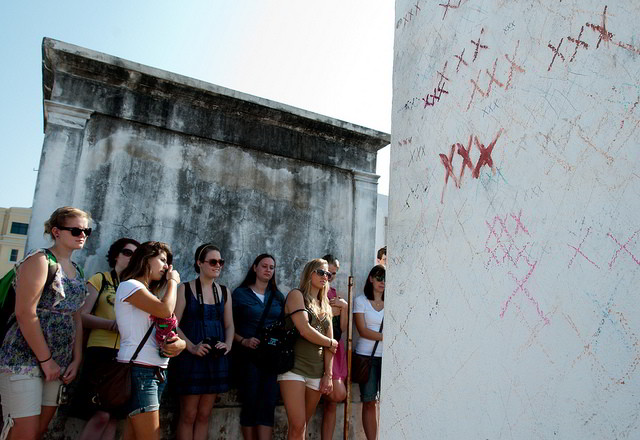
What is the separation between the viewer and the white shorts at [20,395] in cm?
331

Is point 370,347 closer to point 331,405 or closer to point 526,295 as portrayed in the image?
point 331,405

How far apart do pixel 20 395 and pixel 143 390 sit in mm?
748

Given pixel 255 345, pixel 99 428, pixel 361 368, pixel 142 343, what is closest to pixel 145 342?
pixel 142 343

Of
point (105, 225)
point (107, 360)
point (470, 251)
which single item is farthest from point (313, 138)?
point (470, 251)

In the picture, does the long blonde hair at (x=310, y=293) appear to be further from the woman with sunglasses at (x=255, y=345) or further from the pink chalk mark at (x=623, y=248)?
the pink chalk mark at (x=623, y=248)

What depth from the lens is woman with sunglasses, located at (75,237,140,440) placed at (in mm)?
4012

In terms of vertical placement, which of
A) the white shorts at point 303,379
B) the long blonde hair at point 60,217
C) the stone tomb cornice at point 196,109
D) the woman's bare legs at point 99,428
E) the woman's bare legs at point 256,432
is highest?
the stone tomb cornice at point 196,109

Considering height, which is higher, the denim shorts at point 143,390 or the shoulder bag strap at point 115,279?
the shoulder bag strap at point 115,279

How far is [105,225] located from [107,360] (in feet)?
4.65

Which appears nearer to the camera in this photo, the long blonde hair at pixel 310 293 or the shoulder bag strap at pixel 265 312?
the long blonde hair at pixel 310 293

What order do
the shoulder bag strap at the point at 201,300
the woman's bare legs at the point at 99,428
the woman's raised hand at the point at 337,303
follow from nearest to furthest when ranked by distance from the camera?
the woman's bare legs at the point at 99,428
the shoulder bag strap at the point at 201,300
the woman's raised hand at the point at 337,303

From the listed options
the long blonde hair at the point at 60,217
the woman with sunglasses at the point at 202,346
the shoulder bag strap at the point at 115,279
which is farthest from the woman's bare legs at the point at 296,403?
the long blonde hair at the point at 60,217

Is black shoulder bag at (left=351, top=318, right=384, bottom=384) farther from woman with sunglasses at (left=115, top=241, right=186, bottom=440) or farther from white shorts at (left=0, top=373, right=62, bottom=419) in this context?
white shorts at (left=0, top=373, right=62, bottom=419)

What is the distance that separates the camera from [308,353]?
4547 mm
